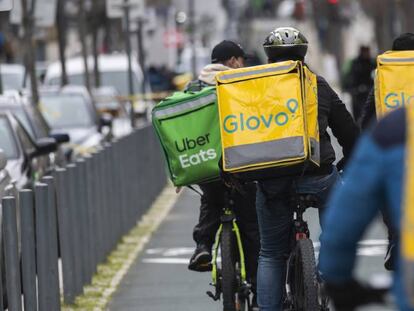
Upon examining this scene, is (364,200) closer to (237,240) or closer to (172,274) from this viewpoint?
(237,240)

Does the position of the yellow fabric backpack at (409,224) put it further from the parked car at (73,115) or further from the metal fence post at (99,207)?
the parked car at (73,115)

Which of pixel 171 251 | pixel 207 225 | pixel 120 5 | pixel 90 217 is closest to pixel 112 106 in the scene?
pixel 120 5

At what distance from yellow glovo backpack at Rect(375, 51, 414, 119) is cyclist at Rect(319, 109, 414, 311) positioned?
4418 millimetres

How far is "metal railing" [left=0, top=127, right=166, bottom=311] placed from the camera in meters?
8.91

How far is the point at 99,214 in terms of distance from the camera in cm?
1318

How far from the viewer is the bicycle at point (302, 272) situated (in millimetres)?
7992

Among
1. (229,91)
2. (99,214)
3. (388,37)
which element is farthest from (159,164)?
(388,37)

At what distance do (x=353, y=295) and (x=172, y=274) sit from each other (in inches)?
325

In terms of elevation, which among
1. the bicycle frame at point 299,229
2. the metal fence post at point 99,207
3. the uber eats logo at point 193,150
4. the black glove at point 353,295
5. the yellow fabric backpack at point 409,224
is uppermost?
the yellow fabric backpack at point 409,224

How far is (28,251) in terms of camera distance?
9164 millimetres

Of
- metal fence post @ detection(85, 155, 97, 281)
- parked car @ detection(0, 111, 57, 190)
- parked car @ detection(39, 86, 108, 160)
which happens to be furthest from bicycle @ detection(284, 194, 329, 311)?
parked car @ detection(39, 86, 108, 160)

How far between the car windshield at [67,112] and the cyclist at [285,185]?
13543 millimetres

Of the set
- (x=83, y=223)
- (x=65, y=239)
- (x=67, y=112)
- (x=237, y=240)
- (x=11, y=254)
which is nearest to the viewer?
(x=11, y=254)

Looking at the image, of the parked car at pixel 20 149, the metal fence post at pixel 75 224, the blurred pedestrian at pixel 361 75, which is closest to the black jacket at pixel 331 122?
the metal fence post at pixel 75 224
